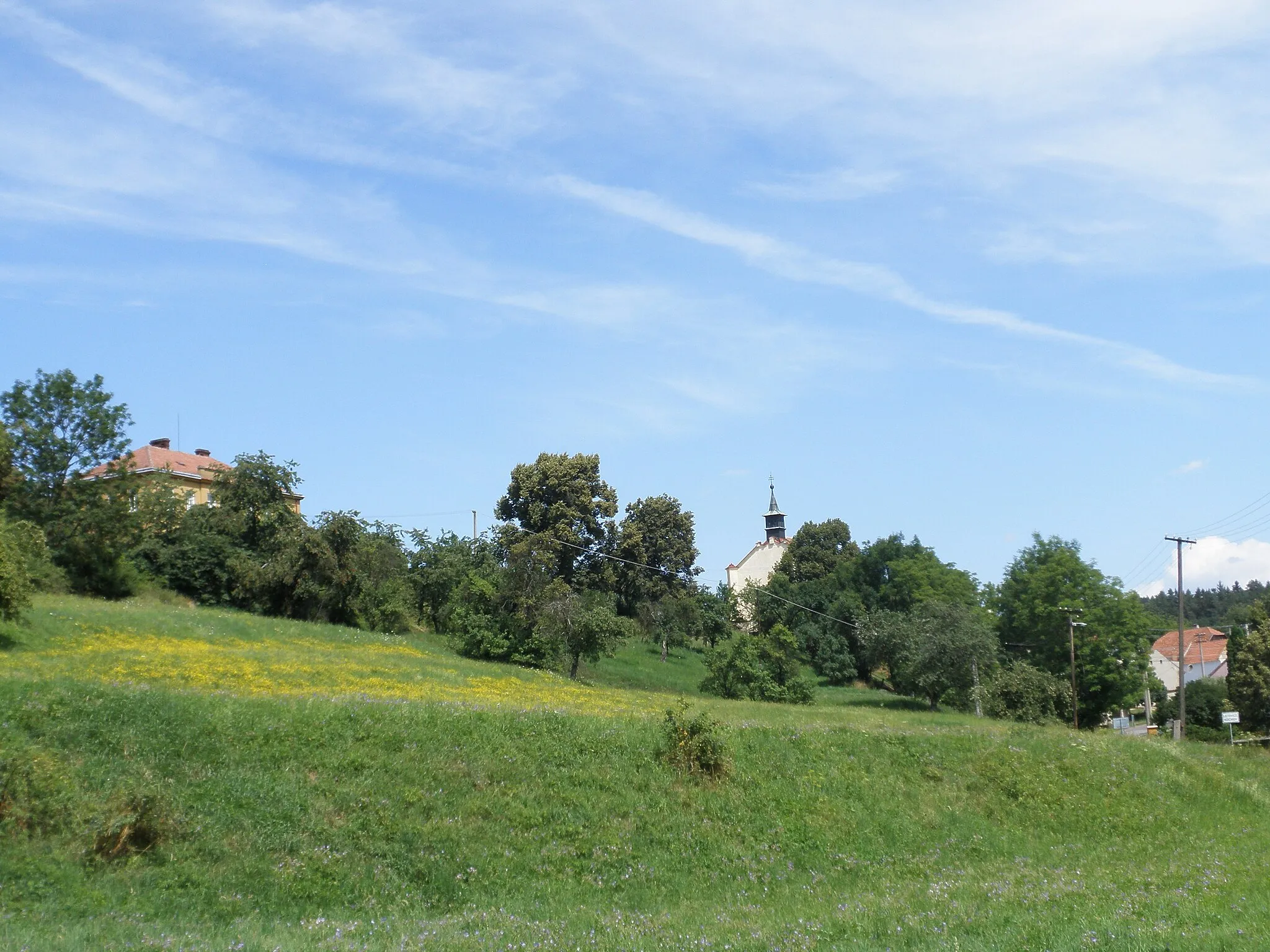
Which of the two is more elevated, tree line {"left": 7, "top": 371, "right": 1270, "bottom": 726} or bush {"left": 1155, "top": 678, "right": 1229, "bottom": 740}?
Result: tree line {"left": 7, "top": 371, "right": 1270, "bottom": 726}

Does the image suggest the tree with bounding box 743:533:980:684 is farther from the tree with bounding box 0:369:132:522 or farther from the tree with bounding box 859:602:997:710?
the tree with bounding box 0:369:132:522

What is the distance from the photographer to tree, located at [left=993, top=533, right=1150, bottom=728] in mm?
72438

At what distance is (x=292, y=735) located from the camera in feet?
61.7

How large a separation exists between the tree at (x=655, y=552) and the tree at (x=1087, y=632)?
28067mm

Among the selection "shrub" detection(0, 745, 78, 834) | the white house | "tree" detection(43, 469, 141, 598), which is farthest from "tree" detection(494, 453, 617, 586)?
the white house

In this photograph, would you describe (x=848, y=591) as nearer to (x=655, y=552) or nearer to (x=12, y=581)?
(x=655, y=552)

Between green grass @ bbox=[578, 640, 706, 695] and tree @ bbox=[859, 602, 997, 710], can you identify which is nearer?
green grass @ bbox=[578, 640, 706, 695]

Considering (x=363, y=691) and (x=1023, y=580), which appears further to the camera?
(x=1023, y=580)

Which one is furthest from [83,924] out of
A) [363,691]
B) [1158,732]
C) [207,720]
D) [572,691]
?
[1158,732]

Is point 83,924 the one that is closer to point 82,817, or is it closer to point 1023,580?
point 82,817

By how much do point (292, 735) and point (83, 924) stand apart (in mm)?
7249

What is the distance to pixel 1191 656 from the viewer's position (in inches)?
5832

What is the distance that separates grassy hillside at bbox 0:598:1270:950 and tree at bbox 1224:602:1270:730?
146ft

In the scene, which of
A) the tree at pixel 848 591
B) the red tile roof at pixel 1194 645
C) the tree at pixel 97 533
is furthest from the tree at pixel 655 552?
the red tile roof at pixel 1194 645
